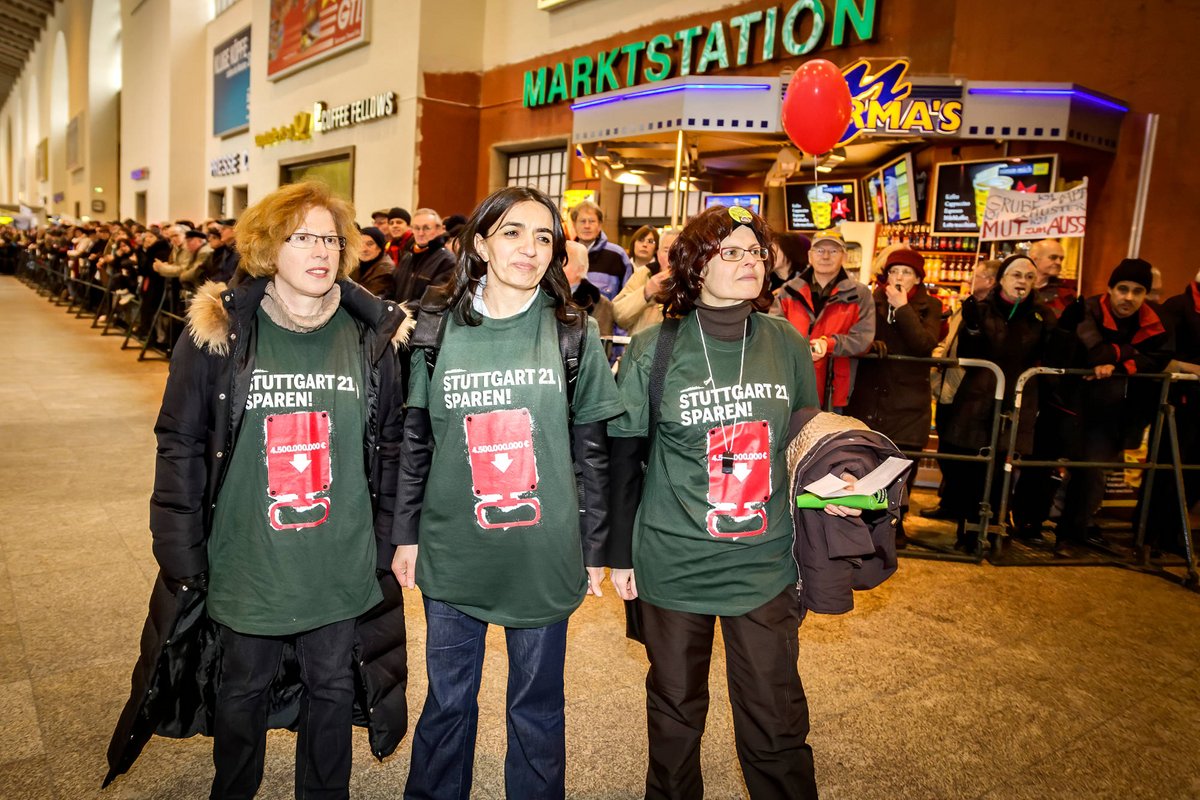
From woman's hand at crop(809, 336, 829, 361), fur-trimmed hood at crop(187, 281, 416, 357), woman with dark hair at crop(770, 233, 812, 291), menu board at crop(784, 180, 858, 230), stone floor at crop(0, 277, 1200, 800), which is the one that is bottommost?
stone floor at crop(0, 277, 1200, 800)

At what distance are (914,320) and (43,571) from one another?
Result: 5.47 m

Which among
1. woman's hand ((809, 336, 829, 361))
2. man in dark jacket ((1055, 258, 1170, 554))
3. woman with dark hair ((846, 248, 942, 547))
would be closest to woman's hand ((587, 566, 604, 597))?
woman's hand ((809, 336, 829, 361))

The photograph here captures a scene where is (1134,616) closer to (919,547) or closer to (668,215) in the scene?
(919,547)

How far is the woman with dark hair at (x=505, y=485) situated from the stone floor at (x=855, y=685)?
69cm

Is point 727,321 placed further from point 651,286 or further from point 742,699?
point 651,286

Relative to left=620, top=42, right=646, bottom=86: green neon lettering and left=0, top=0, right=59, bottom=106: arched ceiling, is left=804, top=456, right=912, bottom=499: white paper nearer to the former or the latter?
left=620, top=42, right=646, bottom=86: green neon lettering

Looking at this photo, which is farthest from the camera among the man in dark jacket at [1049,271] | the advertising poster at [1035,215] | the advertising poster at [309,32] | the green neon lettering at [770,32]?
the advertising poster at [309,32]

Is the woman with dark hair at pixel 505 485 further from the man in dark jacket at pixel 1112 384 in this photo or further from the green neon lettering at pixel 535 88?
the green neon lettering at pixel 535 88

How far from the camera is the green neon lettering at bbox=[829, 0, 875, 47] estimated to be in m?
9.46

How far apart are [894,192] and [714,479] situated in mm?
7938

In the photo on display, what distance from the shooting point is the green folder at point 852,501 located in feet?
7.64

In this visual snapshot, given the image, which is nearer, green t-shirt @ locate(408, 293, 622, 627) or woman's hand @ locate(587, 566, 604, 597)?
green t-shirt @ locate(408, 293, 622, 627)

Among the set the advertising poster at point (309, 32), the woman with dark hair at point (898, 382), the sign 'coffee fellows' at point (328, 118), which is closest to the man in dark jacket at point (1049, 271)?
the woman with dark hair at point (898, 382)

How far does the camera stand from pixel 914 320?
5758 millimetres
